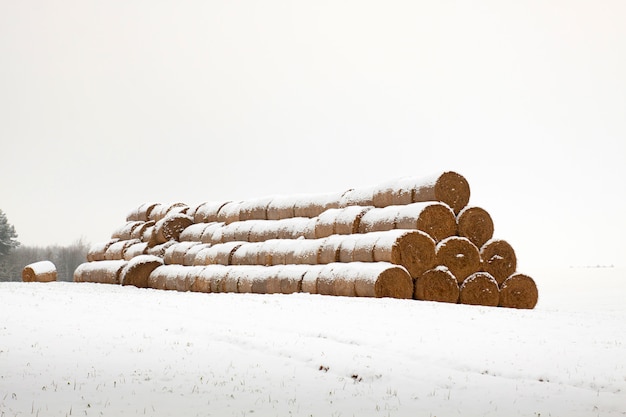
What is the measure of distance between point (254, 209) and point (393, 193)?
261 inches

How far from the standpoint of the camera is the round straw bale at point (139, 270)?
26739 millimetres

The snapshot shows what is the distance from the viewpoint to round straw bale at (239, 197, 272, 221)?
25.6m

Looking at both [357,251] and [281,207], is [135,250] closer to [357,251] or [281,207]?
[281,207]

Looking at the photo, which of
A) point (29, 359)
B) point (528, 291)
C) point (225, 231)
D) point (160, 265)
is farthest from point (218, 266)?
point (29, 359)

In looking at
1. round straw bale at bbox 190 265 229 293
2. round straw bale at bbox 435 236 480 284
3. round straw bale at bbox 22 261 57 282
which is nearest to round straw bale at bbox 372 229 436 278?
round straw bale at bbox 435 236 480 284

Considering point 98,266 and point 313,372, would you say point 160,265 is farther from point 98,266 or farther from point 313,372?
point 313,372

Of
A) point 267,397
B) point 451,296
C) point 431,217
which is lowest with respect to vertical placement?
point 267,397

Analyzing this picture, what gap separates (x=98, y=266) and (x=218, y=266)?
737 cm

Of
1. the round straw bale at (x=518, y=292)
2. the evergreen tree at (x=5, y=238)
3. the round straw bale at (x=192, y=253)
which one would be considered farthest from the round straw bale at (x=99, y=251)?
the evergreen tree at (x=5, y=238)

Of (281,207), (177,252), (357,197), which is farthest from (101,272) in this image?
(357,197)

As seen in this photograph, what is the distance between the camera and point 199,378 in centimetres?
1002

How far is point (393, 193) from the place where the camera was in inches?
814

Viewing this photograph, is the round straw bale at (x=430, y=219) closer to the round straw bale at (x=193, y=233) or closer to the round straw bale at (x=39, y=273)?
the round straw bale at (x=193, y=233)

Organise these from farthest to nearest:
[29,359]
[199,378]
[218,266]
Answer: [218,266], [29,359], [199,378]
